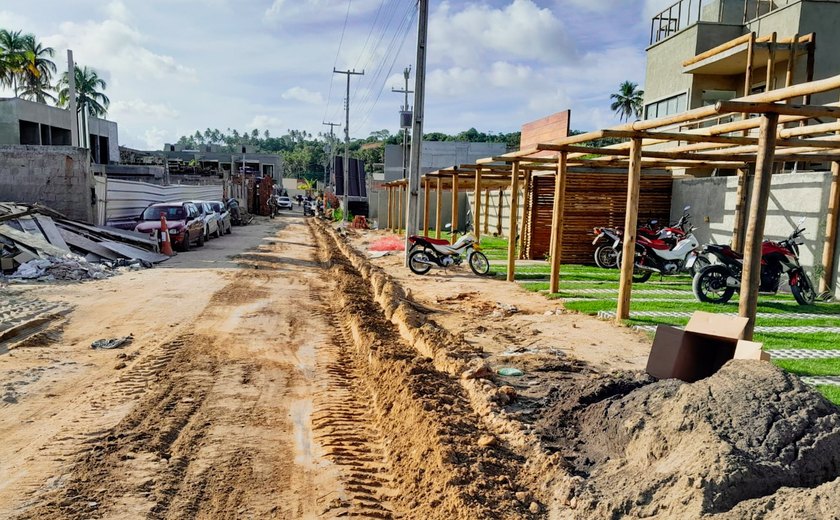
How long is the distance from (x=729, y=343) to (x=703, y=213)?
10.9m

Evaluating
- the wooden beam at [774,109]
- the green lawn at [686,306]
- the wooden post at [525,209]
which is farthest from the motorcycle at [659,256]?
the wooden beam at [774,109]

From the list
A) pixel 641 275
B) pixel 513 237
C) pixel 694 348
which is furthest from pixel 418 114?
pixel 694 348

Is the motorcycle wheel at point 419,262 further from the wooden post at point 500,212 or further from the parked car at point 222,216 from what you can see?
the parked car at point 222,216

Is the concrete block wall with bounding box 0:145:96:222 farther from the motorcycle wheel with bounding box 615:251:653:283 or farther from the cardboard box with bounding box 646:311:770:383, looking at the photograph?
the cardboard box with bounding box 646:311:770:383

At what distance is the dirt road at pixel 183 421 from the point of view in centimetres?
364

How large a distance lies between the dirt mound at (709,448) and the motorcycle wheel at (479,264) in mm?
9863

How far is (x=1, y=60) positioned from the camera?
3728cm

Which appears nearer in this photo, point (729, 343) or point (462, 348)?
point (729, 343)

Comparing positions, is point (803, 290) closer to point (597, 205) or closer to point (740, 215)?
point (740, 215)

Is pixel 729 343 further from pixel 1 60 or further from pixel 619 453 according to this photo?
pixel 1 60

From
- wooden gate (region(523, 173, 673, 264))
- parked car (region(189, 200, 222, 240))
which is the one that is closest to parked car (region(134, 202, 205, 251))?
parked car (region(189, 200, 222, 240))

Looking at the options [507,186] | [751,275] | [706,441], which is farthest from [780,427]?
[507,186]

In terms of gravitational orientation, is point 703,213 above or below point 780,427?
above

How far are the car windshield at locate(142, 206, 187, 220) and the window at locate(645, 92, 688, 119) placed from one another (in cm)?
1728
